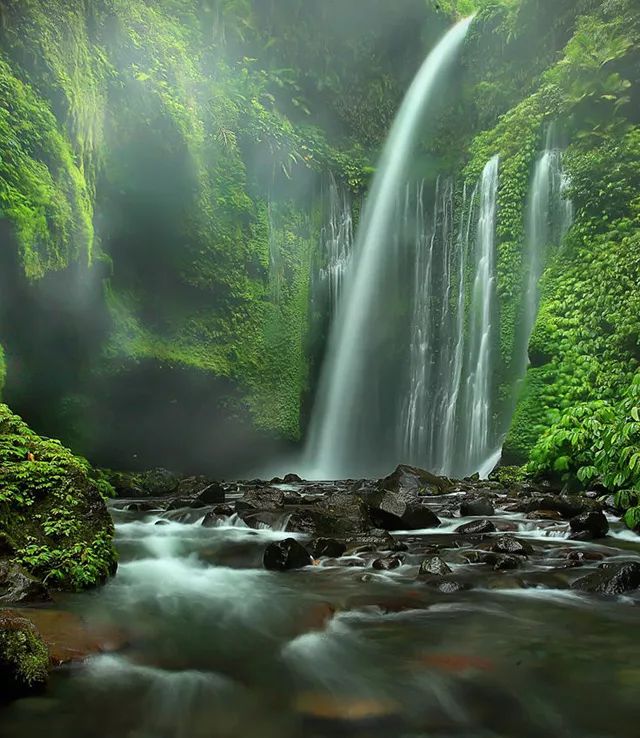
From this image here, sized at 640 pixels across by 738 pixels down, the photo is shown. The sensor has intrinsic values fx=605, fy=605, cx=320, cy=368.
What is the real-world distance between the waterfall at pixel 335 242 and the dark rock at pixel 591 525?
39.0 ft

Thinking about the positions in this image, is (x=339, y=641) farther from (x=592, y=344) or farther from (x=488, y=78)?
(x=488, y=78)

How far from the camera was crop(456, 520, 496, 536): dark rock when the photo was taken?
6.85 meters

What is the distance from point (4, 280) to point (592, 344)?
34.0ft

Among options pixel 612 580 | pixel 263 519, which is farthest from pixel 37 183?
pixel 612 580

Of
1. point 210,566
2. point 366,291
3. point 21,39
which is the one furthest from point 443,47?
point 210,566

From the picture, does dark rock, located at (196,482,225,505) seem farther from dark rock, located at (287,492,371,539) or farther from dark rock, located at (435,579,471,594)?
dark rock, located at (435,579,471,594)

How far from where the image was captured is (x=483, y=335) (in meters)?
14.9

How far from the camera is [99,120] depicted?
12.0 meters

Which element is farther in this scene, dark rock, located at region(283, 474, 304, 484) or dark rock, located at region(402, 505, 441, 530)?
dark rock, located at region(283, 474, 304, 484)

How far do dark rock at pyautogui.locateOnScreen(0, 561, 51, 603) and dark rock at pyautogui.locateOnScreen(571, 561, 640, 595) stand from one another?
12.5ft

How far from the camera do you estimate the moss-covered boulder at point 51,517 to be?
4379 mm

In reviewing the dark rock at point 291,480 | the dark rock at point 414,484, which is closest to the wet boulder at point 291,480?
the dark rock at point 291,480

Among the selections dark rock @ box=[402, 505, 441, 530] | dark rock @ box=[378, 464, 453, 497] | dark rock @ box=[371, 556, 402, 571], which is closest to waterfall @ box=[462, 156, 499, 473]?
dark rock @ box=[378, 464, 453, 497]

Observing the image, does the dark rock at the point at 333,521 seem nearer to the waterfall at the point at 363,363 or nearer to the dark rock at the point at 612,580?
the dark rock at the point at 612,580
